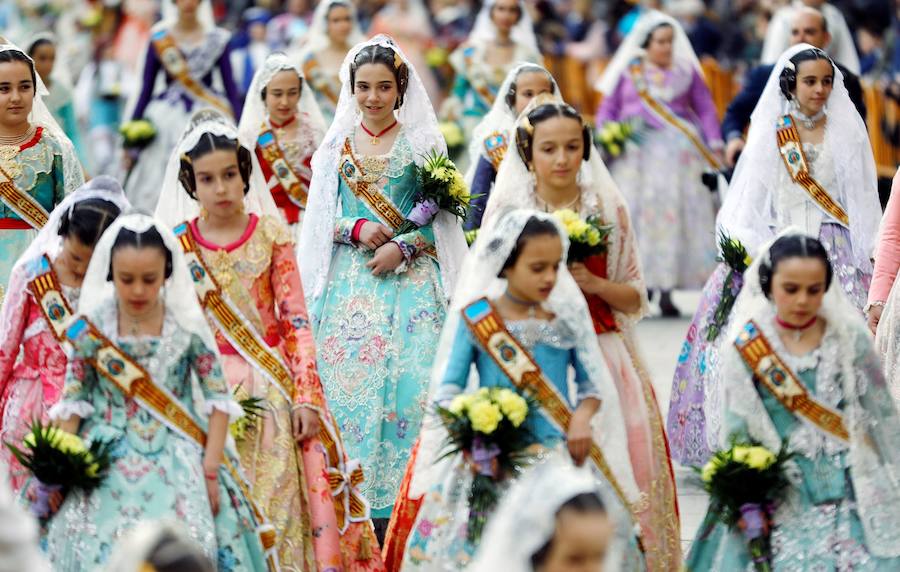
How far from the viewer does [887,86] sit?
1720 centimetres

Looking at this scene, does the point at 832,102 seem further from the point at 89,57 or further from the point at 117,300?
the point at 89,57

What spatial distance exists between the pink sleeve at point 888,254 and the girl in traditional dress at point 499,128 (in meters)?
1.92

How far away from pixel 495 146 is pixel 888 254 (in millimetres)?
2188

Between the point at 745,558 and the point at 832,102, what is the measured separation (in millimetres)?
3375

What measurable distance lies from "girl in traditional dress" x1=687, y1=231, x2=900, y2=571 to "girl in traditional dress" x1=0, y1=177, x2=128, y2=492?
81.5 inches

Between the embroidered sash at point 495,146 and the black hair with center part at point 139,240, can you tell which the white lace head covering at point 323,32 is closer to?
the embroidered sash at point 495,146

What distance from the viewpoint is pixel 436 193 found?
345 inches

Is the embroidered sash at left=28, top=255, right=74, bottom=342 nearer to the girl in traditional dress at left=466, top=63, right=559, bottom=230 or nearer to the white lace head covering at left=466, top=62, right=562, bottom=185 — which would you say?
the girl in traditional dress at left=466, top=63, right=559, bottom=230

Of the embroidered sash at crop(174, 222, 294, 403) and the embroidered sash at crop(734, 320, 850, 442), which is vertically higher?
the embroidered sash at crop(734, 320, 850, 442)

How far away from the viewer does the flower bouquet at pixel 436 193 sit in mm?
8750

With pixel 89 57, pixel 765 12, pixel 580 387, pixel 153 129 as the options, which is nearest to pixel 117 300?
pixel 580 387

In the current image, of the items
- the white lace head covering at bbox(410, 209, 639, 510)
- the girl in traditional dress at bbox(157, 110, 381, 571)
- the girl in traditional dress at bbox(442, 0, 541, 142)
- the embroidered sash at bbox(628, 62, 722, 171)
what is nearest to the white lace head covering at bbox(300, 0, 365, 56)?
the girl in traditional dress at bbox(442, 0, 541, 142)

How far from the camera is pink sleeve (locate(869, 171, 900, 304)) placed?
335 inches

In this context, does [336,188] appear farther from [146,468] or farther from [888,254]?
[146,468]
